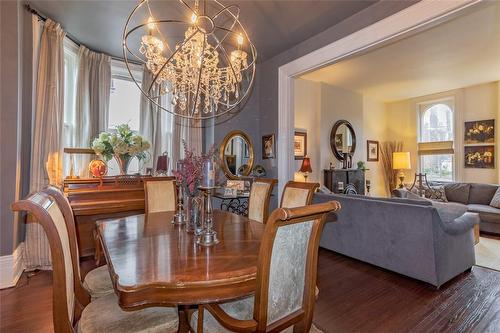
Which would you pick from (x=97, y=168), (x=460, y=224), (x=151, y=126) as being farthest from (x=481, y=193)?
(x=97, y=168)

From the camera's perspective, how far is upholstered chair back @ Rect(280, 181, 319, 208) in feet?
6.82

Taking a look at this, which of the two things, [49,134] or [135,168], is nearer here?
[49,134]

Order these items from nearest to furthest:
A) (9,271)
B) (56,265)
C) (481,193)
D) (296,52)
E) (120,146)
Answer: (56,265), (9,271), (120,146), (296,52), (481,193)

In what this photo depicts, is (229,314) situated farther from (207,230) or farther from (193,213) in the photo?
(193,213)

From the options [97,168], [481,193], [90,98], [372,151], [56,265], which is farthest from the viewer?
[372,151]

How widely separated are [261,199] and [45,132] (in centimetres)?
255

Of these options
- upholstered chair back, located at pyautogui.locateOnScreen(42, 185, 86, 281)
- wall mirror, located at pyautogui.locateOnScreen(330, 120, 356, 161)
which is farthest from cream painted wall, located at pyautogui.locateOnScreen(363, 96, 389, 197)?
upholstered chair back, located at pyautogui.locateOnScreen(42, 185, 86, 281)

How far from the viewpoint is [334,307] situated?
219 centimetres

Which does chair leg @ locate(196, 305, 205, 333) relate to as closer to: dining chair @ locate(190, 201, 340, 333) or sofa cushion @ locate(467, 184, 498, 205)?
dining chair @ locate(190, 201, 340, 333)

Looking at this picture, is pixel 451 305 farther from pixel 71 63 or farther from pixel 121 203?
pixel 71 63

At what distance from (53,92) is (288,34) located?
2918mm

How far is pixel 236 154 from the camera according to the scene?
4188mm

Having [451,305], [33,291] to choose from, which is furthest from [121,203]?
[451,305]

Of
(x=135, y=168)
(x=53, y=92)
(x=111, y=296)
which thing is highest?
(x=53, y=92)
